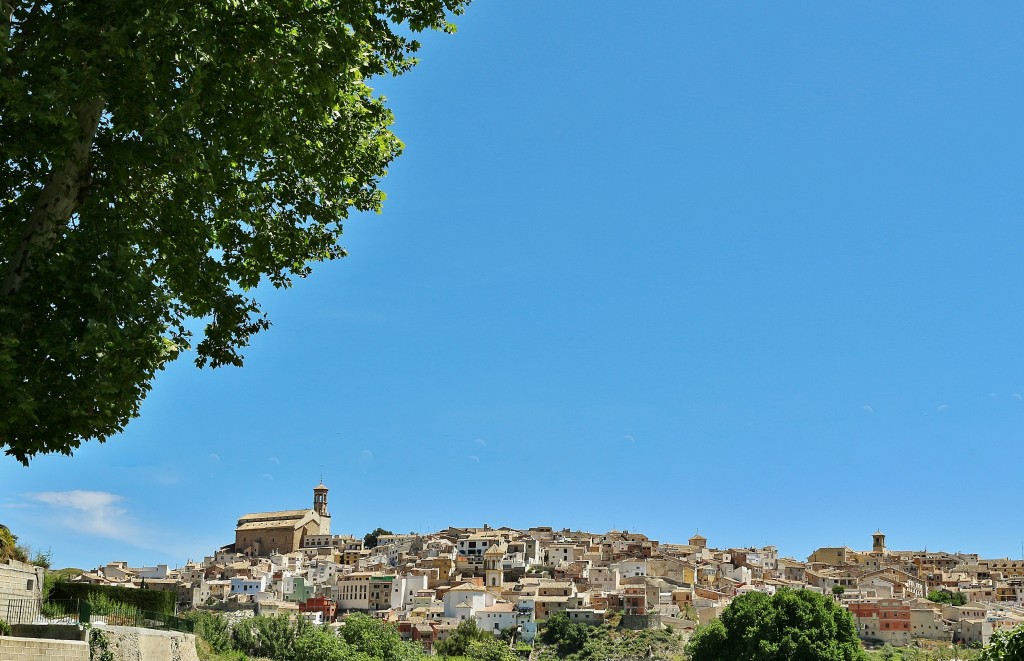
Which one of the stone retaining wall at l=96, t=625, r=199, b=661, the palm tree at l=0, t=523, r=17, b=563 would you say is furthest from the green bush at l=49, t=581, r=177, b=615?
the stone retaining wall at l=96, t=625, r=199, b=661

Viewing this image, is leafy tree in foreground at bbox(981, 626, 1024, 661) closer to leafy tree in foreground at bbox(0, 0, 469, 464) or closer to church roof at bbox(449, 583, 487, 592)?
leafy tree in foreground at bbox(0, 0, 469, 464)

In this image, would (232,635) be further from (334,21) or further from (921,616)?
(921,616)

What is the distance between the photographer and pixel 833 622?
54.7 m

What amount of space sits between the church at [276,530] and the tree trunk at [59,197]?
125 meters

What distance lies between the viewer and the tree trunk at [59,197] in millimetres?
7432

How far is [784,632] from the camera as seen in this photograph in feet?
178

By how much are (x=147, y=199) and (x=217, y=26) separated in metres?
1.46

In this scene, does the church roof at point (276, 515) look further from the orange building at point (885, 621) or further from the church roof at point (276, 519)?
the orange building at point (885, 621)

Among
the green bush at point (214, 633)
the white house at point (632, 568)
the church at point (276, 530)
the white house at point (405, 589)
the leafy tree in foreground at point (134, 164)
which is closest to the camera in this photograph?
the leafy tree in foreground at point (134, 164)

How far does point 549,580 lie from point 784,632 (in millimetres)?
47531

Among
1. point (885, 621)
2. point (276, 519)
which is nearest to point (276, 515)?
point (276, 519)

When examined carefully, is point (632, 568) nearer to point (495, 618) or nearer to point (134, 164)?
point (495, 618)

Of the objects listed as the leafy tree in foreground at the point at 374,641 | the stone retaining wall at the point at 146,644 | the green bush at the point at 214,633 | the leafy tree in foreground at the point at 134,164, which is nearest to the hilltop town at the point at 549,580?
the leafy tree in foreground at the point at 374,641

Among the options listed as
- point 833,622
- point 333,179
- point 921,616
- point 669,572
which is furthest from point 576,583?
point 333,179
